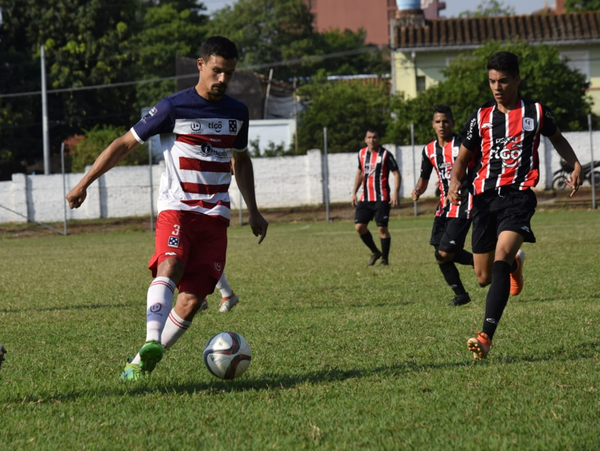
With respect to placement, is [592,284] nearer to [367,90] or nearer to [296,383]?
[296,383]

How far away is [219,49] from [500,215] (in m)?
2.28

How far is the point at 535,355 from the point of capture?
547 cm

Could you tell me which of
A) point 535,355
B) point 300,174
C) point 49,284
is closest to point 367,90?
point 300,174

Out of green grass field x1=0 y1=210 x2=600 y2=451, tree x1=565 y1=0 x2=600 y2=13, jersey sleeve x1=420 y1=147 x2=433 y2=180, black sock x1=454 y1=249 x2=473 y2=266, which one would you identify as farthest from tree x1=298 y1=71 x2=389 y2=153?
black sock x1=454 y1=249 x2=473 y2=266

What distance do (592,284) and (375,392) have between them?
556 cm

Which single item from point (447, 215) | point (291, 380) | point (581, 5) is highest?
point (581, 5)

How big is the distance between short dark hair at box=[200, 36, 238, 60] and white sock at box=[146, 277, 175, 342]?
4.26 feet

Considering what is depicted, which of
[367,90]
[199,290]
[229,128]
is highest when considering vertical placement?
[367,90]

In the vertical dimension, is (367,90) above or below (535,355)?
above

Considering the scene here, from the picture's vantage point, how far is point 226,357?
490cm

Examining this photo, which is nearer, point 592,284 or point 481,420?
point 481,420

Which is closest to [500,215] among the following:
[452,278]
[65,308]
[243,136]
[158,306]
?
[243,136]

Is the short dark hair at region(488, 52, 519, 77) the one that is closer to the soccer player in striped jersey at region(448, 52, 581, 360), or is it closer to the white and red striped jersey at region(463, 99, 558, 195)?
the soccer player in striped jersey at region(448, 52, 581, 360)

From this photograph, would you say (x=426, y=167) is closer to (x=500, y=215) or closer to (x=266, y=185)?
(x=500, y=215)
